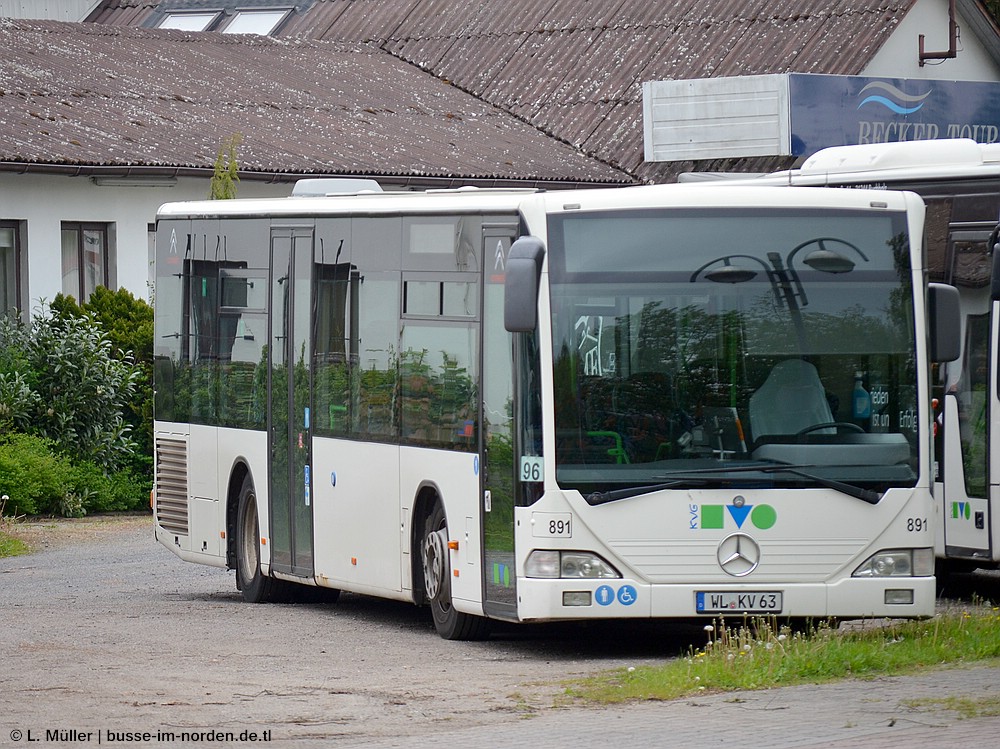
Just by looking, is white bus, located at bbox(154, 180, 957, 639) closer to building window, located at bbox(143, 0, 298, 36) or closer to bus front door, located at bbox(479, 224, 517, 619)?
bus front door, located at bbox(479, 224, 517, 619)

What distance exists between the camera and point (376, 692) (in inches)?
416

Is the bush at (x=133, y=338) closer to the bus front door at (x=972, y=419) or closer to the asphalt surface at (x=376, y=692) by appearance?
the asphalt surface at (x=376, y=692)

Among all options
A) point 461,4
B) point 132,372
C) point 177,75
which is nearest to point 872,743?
point 132,372

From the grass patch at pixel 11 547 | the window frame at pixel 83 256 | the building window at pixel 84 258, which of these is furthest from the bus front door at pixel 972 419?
the building window at pixel 84 258

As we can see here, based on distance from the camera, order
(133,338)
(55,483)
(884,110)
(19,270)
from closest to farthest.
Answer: (55,483), (133,338), (19,270), (884,110)

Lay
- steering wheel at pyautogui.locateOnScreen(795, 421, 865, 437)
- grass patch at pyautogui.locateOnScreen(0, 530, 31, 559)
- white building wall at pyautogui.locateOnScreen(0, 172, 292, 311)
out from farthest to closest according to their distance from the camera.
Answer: white building wall at pyautogui.locateOnScreen(0, 172, 292, 311) → grass patch at pyautogui.locateOnScreen(0, 530, 31, 559) → steering wheel at pyautogui.locateOnScreen(795, 421, 865, 437)

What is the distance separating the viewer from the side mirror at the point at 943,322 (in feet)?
40.4

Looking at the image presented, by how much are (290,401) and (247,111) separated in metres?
18.6

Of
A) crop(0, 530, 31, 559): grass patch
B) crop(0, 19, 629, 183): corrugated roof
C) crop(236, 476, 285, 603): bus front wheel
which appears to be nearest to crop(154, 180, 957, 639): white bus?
crop(236, 476, 285, 603): bus front wheel

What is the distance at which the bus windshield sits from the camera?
38.9 ft

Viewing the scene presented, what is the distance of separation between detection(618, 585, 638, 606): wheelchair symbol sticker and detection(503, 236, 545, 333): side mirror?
1.52 m

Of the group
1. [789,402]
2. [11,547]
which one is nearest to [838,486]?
[789,402]

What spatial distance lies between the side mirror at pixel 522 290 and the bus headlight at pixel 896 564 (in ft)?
7.65

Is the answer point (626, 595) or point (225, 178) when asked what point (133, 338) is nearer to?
point (225, 178)
